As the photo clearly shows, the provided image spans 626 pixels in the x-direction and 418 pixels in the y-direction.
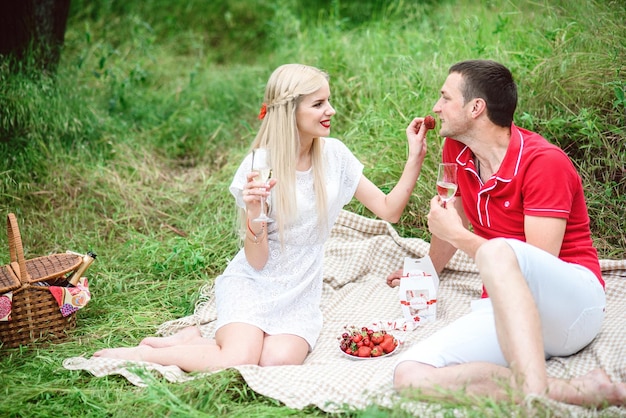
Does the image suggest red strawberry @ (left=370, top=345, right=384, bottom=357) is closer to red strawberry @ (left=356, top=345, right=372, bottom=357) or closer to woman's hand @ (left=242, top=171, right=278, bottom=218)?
red strawberry @ (left=356, top=345, right=372, bottom=357)

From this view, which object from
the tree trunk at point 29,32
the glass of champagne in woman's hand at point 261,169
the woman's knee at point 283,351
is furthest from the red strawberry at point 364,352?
the tree trunk at point 29,32

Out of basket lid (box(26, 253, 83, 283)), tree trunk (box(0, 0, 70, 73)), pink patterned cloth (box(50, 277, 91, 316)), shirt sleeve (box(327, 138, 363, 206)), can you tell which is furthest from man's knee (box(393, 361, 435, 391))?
tree trunk (box(0, 0, 70, 73))

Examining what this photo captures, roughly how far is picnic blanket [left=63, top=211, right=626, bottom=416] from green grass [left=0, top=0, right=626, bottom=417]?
0.30 ft

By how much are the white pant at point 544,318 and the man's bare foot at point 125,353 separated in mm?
1317

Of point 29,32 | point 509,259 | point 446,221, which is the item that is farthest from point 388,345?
point 29,32

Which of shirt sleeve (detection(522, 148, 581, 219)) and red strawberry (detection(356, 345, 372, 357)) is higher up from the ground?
shirt sleeve (detection(522, 148, 581, 219))

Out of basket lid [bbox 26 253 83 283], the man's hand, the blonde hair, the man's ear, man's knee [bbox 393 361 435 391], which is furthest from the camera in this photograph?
basket lid [bbox 26 253 83 283]

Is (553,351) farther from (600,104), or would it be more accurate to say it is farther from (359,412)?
(600,104)

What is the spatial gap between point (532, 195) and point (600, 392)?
88 centimetres

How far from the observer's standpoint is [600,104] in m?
4.89

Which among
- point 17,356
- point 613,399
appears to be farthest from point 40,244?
point 613,399

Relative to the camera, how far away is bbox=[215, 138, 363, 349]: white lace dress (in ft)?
11.8

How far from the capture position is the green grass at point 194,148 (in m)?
3.45

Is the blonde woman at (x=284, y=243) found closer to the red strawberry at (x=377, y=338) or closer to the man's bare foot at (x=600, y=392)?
the red strawberry at (x=377, y=338)
